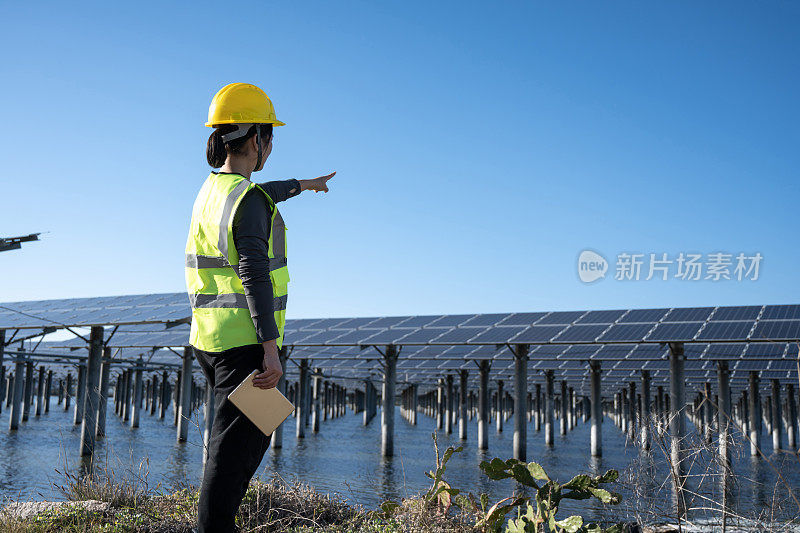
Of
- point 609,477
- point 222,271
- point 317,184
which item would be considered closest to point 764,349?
point 609,477

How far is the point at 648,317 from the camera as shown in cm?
2153

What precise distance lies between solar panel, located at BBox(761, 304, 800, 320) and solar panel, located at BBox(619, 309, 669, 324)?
10.0 feet

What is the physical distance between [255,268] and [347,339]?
2123cm

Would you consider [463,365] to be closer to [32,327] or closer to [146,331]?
[146,331]

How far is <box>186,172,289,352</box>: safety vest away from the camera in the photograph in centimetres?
274

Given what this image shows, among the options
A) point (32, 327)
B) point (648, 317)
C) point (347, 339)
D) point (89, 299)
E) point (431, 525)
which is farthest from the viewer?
point (89, 299)

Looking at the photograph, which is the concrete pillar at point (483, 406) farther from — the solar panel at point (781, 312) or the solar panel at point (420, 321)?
the solar panel at point (781, 312)

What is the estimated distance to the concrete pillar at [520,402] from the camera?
2036 centimetres

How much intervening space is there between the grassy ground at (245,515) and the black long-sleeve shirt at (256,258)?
2204 millimetres

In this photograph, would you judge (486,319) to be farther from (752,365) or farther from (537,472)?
(537,472)

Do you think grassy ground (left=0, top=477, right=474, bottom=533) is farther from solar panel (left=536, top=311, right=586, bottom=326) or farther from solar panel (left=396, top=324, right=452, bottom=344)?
solar panel (left=536, top=311, right=586, bottom=326)

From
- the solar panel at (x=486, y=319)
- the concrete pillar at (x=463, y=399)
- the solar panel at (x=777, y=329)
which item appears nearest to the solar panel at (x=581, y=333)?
the solar panel at (x=486, y=319)

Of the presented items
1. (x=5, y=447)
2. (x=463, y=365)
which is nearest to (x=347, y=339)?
(x=463, y=365)

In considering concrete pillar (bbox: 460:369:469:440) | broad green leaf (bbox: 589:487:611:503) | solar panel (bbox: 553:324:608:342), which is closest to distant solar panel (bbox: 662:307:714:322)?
solar panel (bbox: 553:324:608:342)
